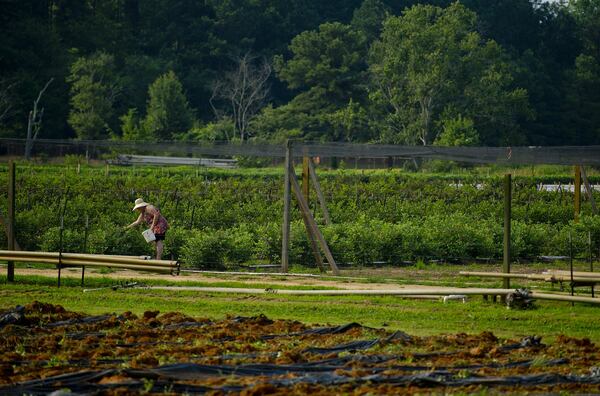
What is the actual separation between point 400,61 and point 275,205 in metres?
41.8

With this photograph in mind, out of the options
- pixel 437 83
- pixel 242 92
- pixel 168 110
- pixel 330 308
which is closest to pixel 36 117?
pixel 168 110

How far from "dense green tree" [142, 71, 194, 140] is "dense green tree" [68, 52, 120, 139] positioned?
2.62 meters

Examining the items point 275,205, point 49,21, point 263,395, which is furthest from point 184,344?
point 49,21

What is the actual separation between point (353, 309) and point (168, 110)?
173ft

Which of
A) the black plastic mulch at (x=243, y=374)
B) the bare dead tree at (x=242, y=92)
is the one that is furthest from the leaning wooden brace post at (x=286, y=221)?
the bare dead tree at (x=242, y=92)

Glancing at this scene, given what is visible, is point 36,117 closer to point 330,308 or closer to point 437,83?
point 437,83

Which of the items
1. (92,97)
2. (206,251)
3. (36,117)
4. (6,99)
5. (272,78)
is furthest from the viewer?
(272,78)

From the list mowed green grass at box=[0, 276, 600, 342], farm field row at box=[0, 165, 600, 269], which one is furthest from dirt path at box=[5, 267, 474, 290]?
mowed green grass at box=[0, 276, 600, 342]

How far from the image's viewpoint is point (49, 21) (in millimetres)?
75688

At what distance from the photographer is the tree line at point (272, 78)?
67.6 m

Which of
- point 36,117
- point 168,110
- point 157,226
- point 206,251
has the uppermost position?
point 168,110

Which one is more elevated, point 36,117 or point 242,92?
point 242,92

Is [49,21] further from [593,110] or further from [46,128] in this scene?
[593,110]

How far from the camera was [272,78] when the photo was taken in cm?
8331
